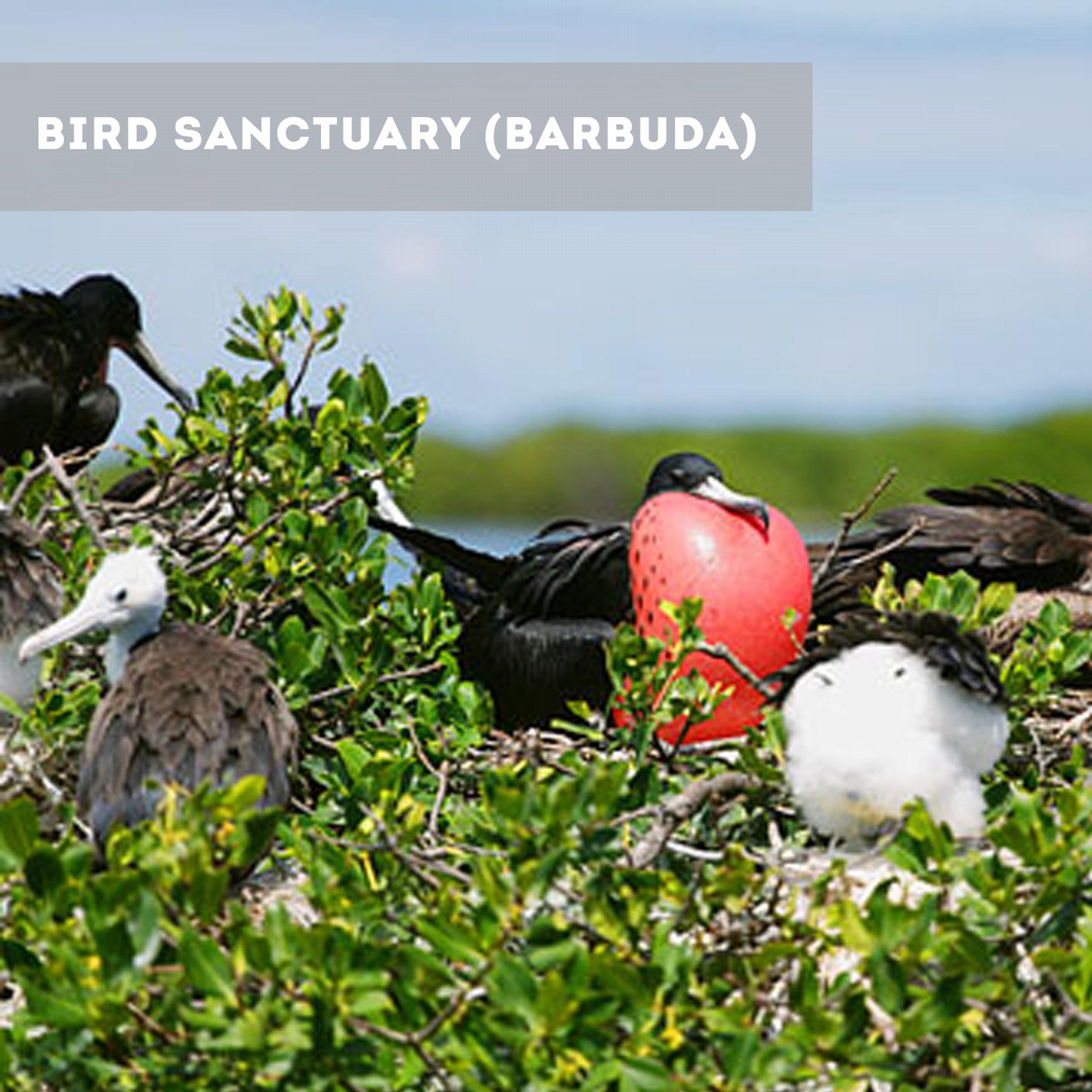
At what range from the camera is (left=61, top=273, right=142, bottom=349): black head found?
720cm

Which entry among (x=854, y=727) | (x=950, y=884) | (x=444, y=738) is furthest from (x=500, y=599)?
(x=950, y=884)

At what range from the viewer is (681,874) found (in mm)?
3572

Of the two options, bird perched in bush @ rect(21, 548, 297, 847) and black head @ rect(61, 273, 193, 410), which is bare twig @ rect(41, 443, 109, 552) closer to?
bird perched in bush @ rect(21, 548, 297, 847)

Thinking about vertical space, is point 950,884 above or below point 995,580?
below

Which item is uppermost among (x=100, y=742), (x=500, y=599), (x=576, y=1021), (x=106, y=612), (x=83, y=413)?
(x=83, y=413)

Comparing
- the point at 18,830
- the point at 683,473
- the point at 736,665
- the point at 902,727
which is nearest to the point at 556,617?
the point at 683,473

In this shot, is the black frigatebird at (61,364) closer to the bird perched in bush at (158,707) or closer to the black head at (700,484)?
the black head at (700,484)

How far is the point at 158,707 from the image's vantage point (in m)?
3.86

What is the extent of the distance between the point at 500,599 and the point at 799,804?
5.22ft

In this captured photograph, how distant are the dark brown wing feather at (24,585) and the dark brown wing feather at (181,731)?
1.44 feet

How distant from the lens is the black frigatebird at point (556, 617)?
5.09 metres

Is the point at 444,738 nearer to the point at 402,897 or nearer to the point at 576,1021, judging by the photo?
the point at 402,897

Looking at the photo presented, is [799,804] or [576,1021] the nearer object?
[576,1021]

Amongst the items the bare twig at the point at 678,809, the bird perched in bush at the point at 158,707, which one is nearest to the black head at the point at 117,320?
the bird perched in bush at the point at 158,707
